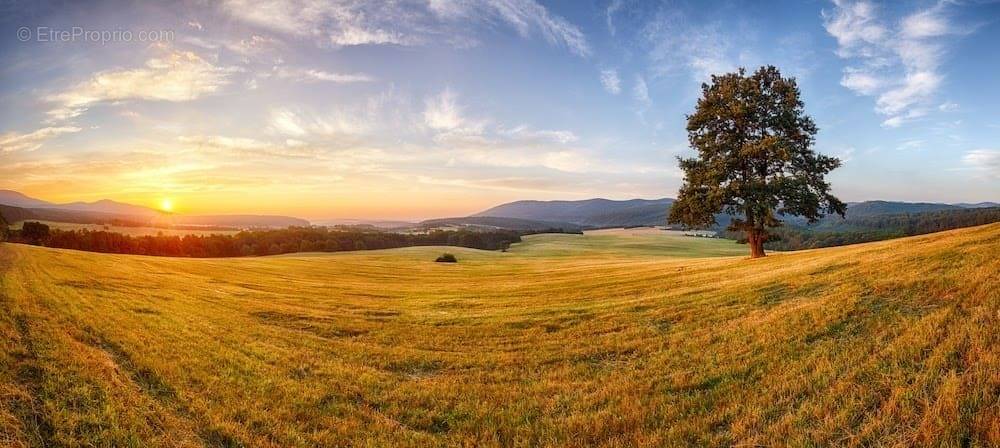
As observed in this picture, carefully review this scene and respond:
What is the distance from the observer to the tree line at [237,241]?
79562 millimetres

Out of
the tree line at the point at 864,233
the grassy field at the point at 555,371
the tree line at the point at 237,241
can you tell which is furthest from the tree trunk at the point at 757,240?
the tree line at the point at 237,241

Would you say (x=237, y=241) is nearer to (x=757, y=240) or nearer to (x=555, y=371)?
(x=757, y=240)

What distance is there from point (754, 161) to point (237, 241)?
11099 centimetres

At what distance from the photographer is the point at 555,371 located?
10.3 metres

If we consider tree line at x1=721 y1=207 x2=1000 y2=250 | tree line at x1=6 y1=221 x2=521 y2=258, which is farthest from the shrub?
tree line at x1=721 y1=207 x2=1000 y2=250

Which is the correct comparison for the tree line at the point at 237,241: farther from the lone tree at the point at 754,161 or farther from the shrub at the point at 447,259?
the lone tree at the point at 754,161

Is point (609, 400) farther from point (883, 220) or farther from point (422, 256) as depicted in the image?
point (883, 220)

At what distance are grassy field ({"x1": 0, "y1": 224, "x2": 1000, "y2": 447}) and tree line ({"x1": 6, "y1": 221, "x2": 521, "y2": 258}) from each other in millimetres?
83198

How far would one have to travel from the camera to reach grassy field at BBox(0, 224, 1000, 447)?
6602 mm

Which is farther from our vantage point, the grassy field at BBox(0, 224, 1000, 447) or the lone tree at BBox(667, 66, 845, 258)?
the lone tree at BBox(667, 66, 845, 258)

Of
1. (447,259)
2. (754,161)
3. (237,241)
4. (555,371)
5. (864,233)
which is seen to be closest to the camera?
(555,371)

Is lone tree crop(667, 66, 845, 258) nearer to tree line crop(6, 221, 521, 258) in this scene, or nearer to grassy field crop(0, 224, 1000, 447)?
grassy field crop(0, 224, 1000, 447)

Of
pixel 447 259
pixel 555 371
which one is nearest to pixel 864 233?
pixel 447 259

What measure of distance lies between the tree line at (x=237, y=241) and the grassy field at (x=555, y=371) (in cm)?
8320
